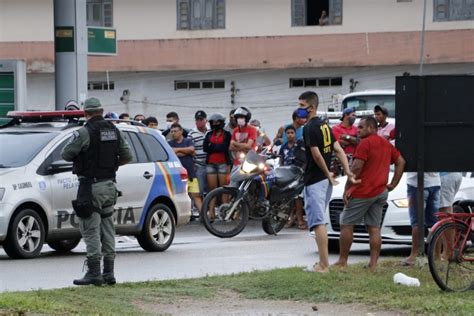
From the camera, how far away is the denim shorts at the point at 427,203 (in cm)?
1378

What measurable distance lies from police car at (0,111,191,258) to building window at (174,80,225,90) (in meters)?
24.2

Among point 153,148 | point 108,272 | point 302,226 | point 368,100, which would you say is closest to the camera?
point 108,272

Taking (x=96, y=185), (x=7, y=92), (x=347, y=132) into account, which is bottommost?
(x=347, y=132)

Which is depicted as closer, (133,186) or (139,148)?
(133,186)

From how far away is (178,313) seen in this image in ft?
33.6

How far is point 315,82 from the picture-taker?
40906 millimetres

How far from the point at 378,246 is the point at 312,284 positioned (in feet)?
5.29

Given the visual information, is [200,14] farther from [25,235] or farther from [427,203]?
[427,203]

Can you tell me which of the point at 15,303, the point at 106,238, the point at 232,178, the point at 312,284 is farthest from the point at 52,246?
the point at 15,303

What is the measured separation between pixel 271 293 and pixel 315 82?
29.9 m

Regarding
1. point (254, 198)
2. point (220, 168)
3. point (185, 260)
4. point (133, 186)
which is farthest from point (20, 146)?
point (220, 168)

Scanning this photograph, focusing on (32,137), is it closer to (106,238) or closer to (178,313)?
(106,238)

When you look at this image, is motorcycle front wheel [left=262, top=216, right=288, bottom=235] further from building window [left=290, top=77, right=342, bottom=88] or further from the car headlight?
building window [left=290, top=77, right=342, bottom=88]

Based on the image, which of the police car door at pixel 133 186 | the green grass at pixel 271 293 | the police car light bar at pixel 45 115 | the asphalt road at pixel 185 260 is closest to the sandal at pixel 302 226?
the asphalt road at pixel 185 260
